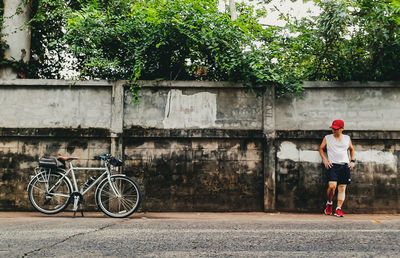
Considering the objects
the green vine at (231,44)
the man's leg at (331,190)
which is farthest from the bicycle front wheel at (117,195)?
the man's leg at (331,190)

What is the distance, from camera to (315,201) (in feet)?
23.4

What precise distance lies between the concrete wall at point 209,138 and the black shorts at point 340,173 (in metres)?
0.43

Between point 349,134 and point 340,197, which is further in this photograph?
point 349,134

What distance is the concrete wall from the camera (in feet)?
23.4

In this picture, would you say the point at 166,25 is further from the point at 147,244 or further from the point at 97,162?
the point at 147,244

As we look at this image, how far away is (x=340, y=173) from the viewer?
680 cm

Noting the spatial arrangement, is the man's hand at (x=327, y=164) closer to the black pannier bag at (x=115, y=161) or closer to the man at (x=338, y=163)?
the man at (x=338, y=163)

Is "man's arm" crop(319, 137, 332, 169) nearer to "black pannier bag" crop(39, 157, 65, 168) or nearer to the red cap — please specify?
the red cap

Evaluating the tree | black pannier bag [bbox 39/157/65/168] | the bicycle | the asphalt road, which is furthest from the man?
the tree

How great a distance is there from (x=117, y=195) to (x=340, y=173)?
4260 mm

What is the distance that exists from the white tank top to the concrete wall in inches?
13.8

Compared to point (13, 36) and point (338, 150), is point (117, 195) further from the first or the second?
point (13, 36)

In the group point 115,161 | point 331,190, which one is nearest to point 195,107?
point 115,161

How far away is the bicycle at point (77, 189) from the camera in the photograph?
6.24 m
